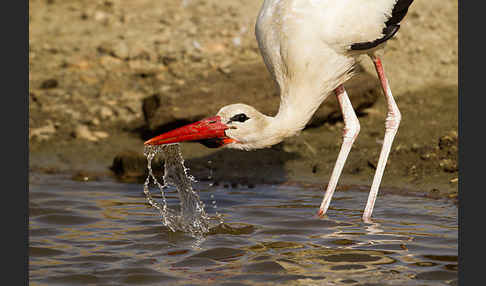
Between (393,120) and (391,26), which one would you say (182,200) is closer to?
(393,120)

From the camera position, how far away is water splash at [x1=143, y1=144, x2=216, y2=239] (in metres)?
7.19

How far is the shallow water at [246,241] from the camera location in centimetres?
583

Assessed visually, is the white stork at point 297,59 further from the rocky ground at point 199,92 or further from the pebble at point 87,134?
the pebble at point 87,134

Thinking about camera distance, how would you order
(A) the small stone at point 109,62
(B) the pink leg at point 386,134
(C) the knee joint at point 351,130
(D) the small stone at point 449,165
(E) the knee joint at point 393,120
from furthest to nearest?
(A) the small stone at point 109,62
(D) the small stone at point 449,165
(C) the knee joint at point 351,130
(E) the knee joint at point 393,120
(B) the pink leg at point 386,134

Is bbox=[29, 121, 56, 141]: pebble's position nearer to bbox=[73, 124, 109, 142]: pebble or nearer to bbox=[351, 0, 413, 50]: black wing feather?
bbox=[73, 124, 109, 142]: pebble

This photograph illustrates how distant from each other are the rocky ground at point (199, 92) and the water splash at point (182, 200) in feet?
5.69

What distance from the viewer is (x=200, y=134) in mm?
6742

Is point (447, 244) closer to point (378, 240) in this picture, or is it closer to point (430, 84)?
point (378, 240)

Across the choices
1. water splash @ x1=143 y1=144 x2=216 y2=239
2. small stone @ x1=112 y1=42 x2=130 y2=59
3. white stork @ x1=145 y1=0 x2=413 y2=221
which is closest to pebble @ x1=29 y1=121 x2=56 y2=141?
small stone @ x1=112 y1=42 x2=130 y2=59

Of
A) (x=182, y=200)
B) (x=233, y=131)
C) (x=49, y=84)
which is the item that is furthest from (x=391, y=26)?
(x=49, y=84)

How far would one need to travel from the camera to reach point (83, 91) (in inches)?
454

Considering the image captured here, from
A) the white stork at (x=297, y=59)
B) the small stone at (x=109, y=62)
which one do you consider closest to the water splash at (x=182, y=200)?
the white stork at (x=297, y=59)

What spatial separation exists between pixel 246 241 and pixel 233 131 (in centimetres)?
92

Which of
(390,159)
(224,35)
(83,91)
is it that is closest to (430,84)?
(390,159)
